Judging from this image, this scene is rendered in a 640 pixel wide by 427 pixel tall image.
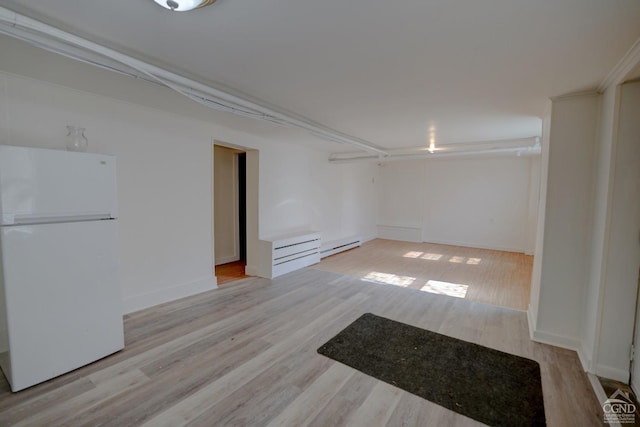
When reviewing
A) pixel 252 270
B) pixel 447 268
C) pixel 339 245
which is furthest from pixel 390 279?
pixel 252 270

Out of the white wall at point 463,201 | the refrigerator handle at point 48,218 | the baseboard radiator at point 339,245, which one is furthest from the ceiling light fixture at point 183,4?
the white wall at point 463,201

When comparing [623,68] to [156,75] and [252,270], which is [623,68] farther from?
[252,270]

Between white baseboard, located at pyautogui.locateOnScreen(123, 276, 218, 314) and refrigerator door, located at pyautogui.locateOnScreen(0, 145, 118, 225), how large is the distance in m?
1.32

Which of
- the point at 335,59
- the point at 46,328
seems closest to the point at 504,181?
the point at 335,59

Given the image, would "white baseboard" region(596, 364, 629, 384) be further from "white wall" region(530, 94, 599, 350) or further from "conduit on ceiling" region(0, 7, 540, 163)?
"conduit on ceiling" region(0, 7, 540, 163)

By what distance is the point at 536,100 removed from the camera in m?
2.66

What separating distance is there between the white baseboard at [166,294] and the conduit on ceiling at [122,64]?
7.64 feet

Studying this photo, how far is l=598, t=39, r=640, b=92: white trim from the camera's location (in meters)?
1.70

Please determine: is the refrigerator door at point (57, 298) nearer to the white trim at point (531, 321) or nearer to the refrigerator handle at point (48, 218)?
the refrigerator handle at point (48, 218)

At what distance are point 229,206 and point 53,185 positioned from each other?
3610mm

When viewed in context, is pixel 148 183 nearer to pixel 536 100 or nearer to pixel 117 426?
pixel 117 426

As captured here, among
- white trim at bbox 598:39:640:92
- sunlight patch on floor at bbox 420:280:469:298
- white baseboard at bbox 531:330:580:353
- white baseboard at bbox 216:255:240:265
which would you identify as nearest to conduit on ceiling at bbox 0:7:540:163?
white trim at bbox 598:39:640:92

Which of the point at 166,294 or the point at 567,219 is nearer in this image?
the point at 567,219

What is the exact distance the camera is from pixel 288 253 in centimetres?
470
